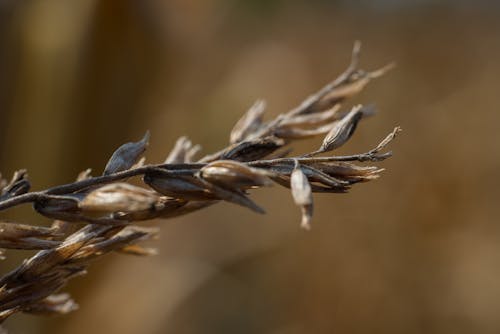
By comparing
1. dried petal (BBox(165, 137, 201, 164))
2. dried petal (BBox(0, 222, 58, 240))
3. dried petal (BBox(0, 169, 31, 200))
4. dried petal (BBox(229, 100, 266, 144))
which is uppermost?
dried petal (BBox(229, 100, 266, 144))

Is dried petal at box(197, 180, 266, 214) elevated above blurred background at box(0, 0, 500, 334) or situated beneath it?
situated beneath

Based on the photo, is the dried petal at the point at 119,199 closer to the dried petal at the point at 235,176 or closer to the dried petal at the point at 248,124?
the dried petal at the point at 235,176

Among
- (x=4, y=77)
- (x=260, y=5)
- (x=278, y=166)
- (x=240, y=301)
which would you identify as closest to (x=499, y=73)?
(x=260, y=5)

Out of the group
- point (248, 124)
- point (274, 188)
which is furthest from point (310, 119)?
point (274, 188)

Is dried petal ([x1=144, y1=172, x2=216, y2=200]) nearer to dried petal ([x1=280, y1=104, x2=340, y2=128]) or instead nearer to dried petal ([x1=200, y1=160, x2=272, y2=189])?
dried petal ([x1=200, y1=160, x2=272, y2=189])

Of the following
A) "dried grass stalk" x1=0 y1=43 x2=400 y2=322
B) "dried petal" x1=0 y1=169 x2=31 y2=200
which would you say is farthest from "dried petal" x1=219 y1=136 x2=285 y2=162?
"dried petal" x1=0 y1=169 x2=31 y2=200

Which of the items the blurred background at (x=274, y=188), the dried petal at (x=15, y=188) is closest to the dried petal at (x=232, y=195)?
the dried petal at (x=15, y=188)

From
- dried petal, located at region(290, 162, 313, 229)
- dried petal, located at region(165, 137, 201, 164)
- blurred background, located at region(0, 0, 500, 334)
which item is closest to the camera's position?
dried petal, located at region(290, 162, 313, 229)
